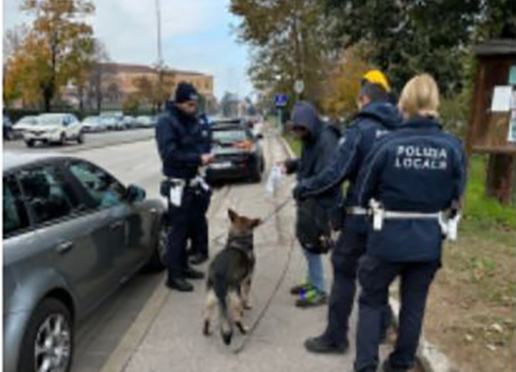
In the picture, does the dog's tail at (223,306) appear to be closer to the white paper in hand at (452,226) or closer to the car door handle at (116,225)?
the car door handle at (116,225)

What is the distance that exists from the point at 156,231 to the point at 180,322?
1326mm

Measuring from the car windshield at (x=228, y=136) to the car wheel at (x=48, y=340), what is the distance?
9.20 m

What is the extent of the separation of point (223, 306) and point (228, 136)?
9.04 meters

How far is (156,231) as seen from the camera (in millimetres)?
5371

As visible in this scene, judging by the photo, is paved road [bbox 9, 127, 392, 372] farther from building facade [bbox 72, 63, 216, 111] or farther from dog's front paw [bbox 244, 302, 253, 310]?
building facade [bbox 72, 63, 216, 111]

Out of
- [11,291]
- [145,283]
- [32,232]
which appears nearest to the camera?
[11,291]

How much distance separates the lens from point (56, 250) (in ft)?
10.8

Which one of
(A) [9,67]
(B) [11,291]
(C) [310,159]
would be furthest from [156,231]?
(A) [9,67]

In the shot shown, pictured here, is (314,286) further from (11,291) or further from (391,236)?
(11,291)

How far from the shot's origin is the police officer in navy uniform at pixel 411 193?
9.17 ft

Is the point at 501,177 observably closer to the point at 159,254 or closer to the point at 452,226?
the point at 452,226

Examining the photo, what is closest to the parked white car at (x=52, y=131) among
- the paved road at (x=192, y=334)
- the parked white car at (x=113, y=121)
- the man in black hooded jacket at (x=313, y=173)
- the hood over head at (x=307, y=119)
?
the paved road at (x=192, y=334)

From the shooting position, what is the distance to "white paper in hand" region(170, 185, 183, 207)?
4.79m

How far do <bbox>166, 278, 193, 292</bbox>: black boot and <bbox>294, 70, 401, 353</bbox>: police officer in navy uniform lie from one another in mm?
1593
